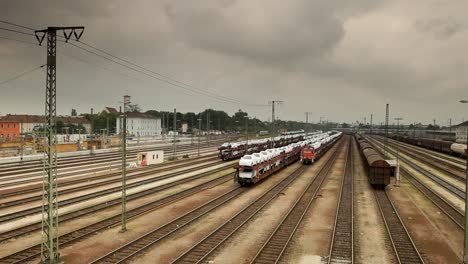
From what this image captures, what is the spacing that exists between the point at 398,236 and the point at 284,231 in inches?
286

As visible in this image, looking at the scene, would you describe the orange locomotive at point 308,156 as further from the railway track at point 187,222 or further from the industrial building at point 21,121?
the industrial building at point 21,121

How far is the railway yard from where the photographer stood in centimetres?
2017

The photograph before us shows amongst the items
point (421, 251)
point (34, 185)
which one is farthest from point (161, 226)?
point (34, 185)

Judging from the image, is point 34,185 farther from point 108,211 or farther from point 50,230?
point 50,230

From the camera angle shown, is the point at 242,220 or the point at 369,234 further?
the point at 242,220

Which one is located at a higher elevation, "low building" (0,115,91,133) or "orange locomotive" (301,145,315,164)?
"low building" (0,115,91,133)

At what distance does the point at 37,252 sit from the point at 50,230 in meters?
3.64

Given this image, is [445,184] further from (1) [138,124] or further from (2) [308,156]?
(1) [138,124]

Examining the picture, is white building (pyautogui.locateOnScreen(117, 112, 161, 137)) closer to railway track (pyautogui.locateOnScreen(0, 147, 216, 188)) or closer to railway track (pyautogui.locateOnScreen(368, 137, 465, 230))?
railway track (pyautogui.locateOnScreen(0, 147, 216, 188))

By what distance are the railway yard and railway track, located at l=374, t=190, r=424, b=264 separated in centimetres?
7

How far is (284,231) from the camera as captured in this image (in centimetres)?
2436

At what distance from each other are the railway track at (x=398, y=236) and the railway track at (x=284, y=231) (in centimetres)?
605

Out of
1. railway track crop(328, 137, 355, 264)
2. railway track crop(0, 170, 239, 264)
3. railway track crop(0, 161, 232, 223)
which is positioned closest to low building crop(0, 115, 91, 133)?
railway track crop(0, 161, 232, 223)

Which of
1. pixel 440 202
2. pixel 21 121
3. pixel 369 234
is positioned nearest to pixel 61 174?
pixel 21 121
